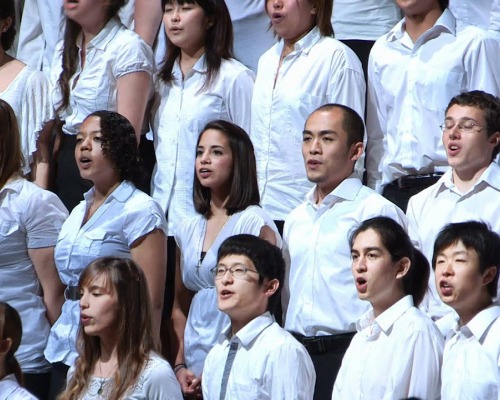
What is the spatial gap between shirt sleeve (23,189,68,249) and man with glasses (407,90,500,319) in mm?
1329

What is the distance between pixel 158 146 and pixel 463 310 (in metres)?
1.78

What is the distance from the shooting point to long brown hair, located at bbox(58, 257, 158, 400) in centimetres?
432

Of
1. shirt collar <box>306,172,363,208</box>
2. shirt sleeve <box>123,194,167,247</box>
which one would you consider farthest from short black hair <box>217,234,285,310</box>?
shirt sleeve <box>123,194,167,247</box>

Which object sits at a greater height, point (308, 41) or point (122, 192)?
point (308, 41)

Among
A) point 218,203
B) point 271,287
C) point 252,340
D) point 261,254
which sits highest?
point 218,203

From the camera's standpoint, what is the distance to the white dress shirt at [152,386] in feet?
13.8

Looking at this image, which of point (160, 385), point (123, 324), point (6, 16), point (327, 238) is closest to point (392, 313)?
point (327, 238)

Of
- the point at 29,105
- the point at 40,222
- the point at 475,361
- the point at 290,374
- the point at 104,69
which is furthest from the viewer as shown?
the point at 29,105

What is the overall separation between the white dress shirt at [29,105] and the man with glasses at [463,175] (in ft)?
5.68

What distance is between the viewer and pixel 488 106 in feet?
14.5

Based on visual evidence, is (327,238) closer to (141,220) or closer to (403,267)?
(403,267)

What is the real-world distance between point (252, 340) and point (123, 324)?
1.36 feet

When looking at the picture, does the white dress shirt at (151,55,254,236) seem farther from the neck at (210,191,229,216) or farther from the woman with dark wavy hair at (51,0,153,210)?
the neck at (210,191,229,216)

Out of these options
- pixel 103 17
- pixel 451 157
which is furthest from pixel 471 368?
pixel 103 17
